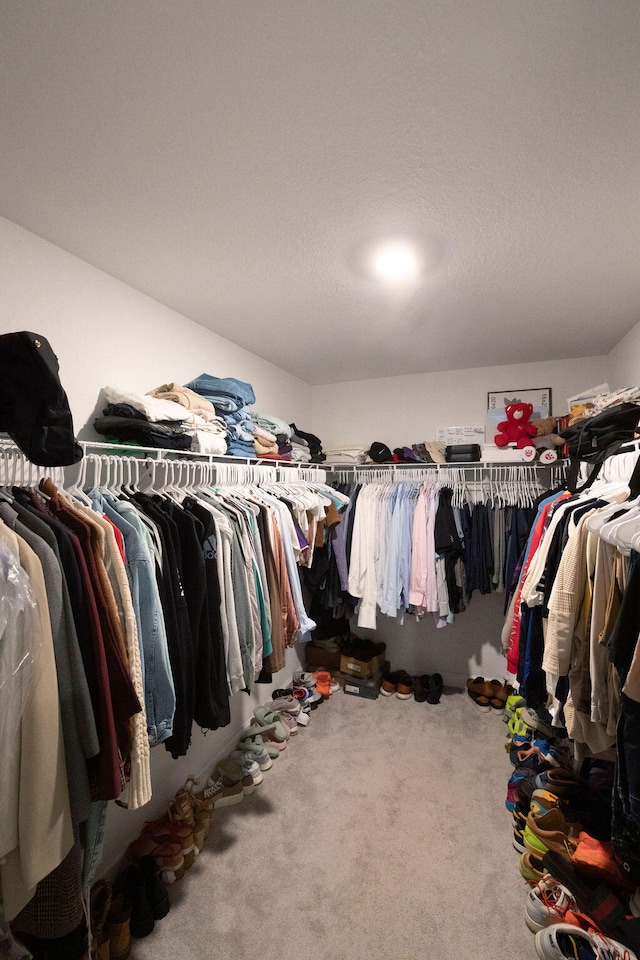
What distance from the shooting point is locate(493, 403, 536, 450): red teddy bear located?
2.93m

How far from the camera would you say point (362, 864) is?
1.80m

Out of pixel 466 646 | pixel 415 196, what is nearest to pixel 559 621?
pixel 415 196

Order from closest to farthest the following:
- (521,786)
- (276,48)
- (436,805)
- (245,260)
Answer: (276,48) → (245,260) → (521,786) → (436,805)

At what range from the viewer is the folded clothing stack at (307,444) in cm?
304

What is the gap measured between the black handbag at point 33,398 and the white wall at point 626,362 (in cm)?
287

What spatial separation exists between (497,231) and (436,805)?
106 inches

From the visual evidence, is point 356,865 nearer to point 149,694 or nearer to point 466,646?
point 149,694

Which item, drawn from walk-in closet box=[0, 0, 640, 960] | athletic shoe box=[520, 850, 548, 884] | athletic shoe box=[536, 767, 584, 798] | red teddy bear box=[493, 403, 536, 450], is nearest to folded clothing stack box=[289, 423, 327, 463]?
walk-in closet box=[0, 0, 640, 960]

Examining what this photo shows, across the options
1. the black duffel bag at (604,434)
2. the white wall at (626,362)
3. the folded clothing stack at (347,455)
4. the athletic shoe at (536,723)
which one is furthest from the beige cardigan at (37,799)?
the white wall at (626,362)

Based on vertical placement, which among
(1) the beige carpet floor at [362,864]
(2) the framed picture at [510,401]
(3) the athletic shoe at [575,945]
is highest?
(2) the framed picture at [510,401]

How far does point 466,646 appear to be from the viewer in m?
3.34

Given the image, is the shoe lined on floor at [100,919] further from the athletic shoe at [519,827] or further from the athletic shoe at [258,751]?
the athletic shoe at [519,827]

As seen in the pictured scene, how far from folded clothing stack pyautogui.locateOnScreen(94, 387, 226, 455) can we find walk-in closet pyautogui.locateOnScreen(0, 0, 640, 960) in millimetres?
17

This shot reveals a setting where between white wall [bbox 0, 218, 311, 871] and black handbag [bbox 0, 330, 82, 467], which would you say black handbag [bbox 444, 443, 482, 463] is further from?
black handbag [bbox 0, 330, 82, 467]
